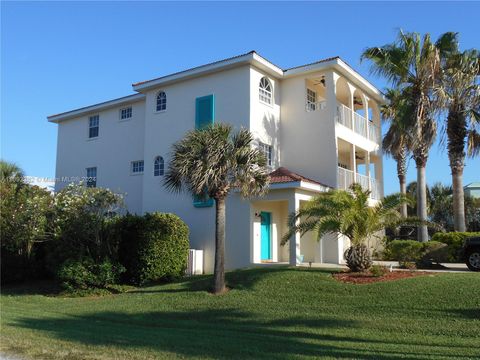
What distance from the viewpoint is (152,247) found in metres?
19.0

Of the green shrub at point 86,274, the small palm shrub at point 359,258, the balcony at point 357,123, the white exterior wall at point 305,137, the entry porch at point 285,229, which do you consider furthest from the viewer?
the balcony at point 357,123

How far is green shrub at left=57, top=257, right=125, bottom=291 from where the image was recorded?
18203 millimetres

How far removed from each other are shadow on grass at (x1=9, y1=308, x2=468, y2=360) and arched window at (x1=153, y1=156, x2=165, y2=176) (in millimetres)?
10744

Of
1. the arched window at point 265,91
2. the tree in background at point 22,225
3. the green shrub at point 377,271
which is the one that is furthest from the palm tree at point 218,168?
the tree in background at point 22,225

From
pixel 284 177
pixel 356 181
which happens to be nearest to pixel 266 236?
pixel 284 177

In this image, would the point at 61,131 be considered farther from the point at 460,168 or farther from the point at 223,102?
the point at 460,168

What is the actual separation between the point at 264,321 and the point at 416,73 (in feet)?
46.9

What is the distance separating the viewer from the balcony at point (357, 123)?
22.8 m

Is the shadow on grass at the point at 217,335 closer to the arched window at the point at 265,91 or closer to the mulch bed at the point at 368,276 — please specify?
the mulch bed at the point at 368,276

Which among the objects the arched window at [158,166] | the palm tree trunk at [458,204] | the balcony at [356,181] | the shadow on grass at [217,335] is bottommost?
the shadow on grass at [217,335]

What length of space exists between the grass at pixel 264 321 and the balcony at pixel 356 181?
7.07 metres

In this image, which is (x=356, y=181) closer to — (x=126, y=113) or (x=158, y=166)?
(x=158, y=166)

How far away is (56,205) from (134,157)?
7164mm

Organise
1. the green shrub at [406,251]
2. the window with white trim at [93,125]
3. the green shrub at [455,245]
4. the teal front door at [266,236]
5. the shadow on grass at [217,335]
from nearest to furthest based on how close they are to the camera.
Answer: the shadow on grass at [217,335], the green shrub at [406,251], the green shrub at [455,245], the teal front door at [266,236], the window with white trim at [93,125]
